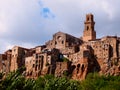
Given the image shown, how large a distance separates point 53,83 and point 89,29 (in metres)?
76.9

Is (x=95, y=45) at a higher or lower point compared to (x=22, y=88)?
higher

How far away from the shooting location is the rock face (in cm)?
10938

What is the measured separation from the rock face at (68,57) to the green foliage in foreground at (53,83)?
13.0m

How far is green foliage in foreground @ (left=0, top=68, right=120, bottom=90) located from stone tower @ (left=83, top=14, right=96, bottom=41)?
122ft

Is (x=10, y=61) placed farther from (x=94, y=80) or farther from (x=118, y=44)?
(x=94, y=80)

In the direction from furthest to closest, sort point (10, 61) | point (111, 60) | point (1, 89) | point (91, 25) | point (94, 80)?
1. point (91, 25)
2. point (10, 61)
3. point (111, 60)
4. point (94, 80)
5. point (1, 89)

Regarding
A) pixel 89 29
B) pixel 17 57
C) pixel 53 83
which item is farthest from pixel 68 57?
pixel 53 83

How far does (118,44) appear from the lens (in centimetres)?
11150

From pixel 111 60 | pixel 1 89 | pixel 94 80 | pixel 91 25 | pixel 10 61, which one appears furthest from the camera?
pixel 91 25

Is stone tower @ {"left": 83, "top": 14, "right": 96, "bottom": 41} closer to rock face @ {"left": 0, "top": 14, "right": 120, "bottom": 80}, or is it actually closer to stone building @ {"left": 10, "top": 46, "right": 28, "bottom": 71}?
rock face @ {"left": 0, "top": 14, "right": 120, "bottom": 80}

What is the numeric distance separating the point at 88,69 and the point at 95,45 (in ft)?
26.8

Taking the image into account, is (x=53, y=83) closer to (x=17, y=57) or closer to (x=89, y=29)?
(x=17, y=57)

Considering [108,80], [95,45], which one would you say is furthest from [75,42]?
[108,80]

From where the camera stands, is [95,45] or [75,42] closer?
[95,45]
